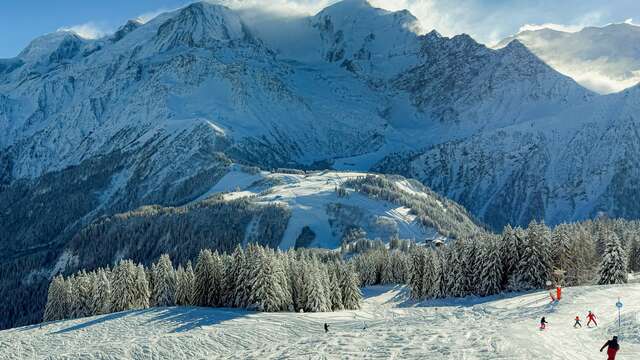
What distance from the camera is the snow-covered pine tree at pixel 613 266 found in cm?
9650

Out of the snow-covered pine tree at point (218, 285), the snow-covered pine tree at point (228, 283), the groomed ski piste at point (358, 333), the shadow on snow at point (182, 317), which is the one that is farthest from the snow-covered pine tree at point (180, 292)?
the groomed ski piste at point (358, 333)

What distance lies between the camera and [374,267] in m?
163

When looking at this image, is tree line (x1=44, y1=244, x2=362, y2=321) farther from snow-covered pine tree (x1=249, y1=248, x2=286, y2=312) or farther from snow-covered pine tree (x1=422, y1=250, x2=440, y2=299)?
snow-covered pine tree (x1=422, y1=250, x2=440, y2=299)

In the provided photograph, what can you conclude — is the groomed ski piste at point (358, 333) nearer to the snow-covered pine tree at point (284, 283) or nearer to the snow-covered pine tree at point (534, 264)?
the snow-covered pine tree at point (284, 283)

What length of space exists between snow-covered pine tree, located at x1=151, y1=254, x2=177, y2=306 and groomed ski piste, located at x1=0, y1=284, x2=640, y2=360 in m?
20.3

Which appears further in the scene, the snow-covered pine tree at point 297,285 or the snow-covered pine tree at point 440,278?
the snow-covered pine tree at point 440,278

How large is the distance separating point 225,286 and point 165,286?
748 inches

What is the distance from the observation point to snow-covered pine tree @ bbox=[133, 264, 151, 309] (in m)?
113

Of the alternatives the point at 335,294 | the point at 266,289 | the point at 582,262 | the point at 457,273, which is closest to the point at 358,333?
the point at 266,289

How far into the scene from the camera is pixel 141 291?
372 feet

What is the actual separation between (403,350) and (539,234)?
58653 mm

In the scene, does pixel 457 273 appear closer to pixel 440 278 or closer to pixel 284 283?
pixel 440 278

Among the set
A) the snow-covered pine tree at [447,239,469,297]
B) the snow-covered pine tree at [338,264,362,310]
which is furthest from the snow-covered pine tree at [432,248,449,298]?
the snow-covered pine tree at [338,264,362,310]

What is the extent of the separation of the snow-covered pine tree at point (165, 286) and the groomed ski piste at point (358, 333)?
801 inches
